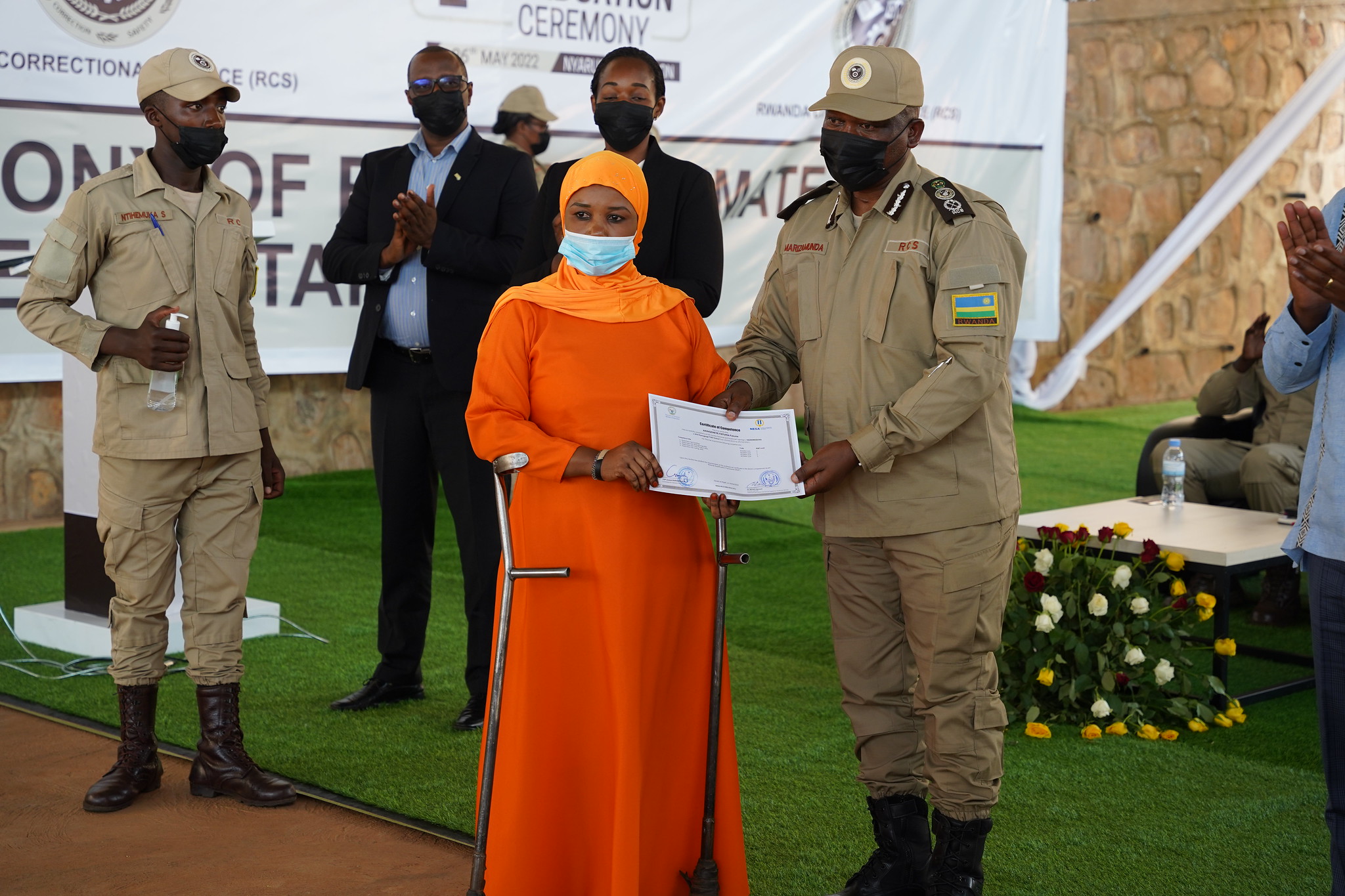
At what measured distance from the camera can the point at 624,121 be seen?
346 cm

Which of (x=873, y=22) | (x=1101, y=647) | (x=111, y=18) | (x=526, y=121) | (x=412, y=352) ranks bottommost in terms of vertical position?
(x=1101, y=647)

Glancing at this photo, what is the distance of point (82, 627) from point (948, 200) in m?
3.37

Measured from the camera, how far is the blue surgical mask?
2.60 meters

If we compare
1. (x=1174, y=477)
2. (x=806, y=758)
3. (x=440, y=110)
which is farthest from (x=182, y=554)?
(x=1174, y=477)

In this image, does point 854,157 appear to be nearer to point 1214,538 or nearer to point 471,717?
point 471,717

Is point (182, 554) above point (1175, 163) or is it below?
below

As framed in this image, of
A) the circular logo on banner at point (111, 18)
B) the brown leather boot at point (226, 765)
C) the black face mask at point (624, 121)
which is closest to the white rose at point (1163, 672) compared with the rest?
the black face mask at point (624, 121)

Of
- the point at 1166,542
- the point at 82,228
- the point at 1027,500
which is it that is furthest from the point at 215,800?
the point at 1027,500

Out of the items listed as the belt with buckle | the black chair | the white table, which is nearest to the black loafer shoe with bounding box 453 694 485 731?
the belt with buckle

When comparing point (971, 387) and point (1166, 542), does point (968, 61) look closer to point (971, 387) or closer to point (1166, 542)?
point (1166, 542)

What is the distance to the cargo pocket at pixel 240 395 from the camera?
11.2 feet

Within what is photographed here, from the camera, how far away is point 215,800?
11.3ft

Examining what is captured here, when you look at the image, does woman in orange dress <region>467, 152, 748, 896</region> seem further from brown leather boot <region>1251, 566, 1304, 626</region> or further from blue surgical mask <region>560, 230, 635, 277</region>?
brown leather boot <region>1251, 566, 1304, 626</region>

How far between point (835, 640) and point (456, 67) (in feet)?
6.59
